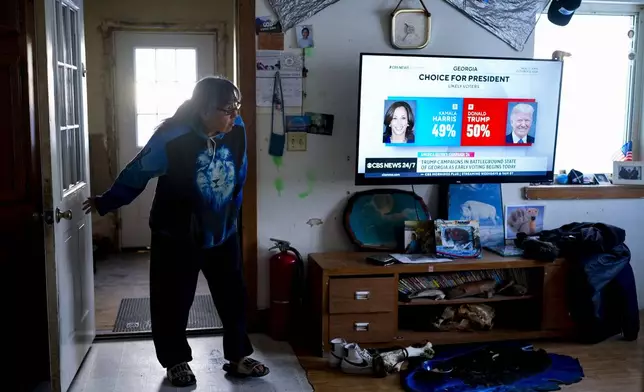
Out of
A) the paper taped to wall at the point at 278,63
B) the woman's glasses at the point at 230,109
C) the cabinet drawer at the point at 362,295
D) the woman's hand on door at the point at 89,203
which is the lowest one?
the cabinet drawer at the point at 362,295

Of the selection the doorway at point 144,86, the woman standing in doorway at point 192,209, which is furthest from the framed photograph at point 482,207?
the doorway at point 144,86

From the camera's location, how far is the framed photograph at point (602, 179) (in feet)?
13.4

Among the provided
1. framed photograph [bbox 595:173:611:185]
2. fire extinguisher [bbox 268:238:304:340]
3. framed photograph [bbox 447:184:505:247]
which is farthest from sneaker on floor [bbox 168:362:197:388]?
framed photograph [bbox 595:173:611:185]

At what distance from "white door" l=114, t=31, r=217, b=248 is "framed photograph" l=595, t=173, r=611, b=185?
318 cm

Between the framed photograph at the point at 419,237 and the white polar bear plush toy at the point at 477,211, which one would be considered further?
the white polar bear plush toy at the point at 477,211

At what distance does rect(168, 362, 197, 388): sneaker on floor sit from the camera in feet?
9.78

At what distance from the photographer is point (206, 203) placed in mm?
2873

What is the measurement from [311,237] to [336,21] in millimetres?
1185

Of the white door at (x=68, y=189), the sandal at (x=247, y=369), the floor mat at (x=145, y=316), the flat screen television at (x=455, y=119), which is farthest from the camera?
the floor mat at (x=145, y=316)

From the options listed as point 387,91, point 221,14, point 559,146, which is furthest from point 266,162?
point 221,14

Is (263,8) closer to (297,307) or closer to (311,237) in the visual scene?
(311,237)

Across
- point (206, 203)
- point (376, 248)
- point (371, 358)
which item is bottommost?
point (371, 358)

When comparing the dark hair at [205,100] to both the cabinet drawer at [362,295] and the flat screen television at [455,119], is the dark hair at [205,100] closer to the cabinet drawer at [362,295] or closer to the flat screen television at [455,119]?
the flat screen television at [455,119]

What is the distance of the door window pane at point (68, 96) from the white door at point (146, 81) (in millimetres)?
2395
